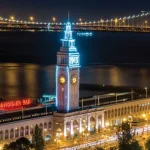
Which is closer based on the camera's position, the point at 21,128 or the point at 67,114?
the point at 21,128

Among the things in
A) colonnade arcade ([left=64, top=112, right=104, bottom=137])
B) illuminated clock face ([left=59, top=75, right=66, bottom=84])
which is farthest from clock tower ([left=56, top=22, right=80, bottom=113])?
colonnade arcade ([left=64, top=112, right=104, bottom=137])

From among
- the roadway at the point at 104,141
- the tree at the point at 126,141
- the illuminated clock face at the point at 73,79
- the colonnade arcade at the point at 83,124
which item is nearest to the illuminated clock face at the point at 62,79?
the illuminated clock face at the point at 73,79

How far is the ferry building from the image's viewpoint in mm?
19830

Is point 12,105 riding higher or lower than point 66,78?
lower

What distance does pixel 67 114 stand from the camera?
21.1 m

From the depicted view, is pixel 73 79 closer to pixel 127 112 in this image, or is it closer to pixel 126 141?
pixel 127 112

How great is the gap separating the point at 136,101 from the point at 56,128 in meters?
5.52

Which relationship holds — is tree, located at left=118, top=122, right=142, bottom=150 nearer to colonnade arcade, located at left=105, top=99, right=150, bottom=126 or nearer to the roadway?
the roadway

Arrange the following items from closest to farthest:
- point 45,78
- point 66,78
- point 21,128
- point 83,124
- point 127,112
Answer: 1. point 21,128
2. point 66,78
3. point 83,124
4. point 127,112
5. point 45,78

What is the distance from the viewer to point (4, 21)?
182ft

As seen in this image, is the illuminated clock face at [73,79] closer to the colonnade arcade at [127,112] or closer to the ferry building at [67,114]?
the ferry building at [67,114]

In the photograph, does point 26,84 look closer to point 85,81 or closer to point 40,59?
point 85,81

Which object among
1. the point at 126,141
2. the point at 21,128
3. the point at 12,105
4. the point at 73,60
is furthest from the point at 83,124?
the point at 126,141

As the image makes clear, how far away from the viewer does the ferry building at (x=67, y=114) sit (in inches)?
781
